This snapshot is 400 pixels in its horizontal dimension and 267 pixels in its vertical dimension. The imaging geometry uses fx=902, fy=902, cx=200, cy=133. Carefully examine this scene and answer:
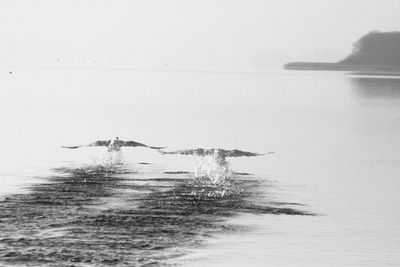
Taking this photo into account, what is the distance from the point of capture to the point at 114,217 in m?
40.1

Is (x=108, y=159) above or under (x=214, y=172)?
above

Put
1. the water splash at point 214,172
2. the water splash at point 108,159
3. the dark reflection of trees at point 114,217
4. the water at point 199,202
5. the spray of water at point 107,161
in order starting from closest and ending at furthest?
1. the dark reflection of trees at point 114,217
2. the water at point 199,202
3. the water splash at point 214,172
4. the spray of water at point 107,161
5. the water splash at point 108,159

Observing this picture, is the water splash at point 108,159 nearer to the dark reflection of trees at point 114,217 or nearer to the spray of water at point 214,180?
the dark reflection of trees at point 114,217

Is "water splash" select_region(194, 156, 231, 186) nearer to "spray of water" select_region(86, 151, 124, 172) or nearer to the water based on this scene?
the water

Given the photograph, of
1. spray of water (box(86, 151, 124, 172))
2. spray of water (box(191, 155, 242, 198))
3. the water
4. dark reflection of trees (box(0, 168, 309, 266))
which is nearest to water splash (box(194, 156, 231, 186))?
spray of water (box(191, 155, 242, 198))

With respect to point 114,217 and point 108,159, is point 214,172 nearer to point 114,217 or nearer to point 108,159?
point 108,159

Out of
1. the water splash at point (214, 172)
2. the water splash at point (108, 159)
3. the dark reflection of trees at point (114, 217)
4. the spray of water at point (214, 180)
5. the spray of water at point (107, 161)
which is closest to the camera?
the dark reflection of trees at point (114, 217)

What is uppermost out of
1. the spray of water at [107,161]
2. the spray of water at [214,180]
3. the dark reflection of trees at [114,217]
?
the spray of water at [107,161]

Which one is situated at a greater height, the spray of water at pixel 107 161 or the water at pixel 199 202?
the spray of water at pixel 107 161

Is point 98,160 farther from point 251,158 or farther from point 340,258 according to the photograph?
point 340,258

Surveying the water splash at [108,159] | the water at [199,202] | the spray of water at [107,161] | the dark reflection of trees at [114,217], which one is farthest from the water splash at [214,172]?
the water splash at [108,159]

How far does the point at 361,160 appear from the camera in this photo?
7044 centimetres

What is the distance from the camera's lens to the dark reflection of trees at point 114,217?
109 ft

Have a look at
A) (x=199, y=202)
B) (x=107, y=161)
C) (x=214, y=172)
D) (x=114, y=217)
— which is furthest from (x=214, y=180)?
(x=114, y=217)
